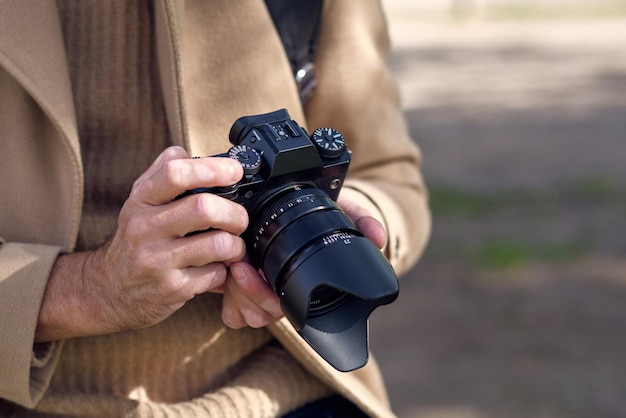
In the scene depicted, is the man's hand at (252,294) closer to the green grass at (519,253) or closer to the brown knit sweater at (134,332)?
the brown knit sweater at (134,332)

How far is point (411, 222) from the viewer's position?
5.53 ft

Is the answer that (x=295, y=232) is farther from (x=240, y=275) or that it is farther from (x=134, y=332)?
(x=134, y=332)

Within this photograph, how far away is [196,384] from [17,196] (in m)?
0.42

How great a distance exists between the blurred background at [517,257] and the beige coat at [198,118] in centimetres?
164

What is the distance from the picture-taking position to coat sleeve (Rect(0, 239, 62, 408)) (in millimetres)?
1229

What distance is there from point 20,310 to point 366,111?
78 cm

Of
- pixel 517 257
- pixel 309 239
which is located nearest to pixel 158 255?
pixel 309 239

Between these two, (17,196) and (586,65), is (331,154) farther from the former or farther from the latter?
(586,65)

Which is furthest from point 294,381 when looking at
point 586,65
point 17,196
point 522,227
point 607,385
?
point 586,65

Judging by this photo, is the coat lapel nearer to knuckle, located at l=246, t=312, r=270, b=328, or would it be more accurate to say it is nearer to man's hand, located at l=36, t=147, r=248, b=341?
man's hand, located at l=36, t=147, r=248, b=341

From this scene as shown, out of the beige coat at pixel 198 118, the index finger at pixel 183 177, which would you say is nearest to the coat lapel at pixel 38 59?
the beige coat at pixel 198 118

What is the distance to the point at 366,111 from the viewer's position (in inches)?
66.4

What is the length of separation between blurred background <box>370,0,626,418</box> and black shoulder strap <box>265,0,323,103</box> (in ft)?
5.94

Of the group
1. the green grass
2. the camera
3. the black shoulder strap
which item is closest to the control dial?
the camera
